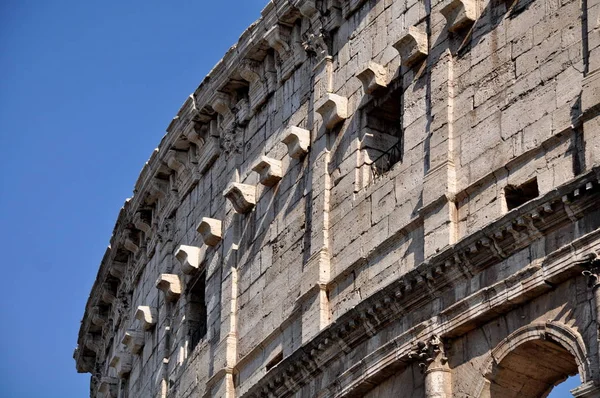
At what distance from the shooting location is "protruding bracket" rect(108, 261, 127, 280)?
41.2 m

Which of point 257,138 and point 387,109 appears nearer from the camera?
point 387,109

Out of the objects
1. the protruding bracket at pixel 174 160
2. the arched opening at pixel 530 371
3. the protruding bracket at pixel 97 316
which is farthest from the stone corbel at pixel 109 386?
the arched opening at pixel 530 371

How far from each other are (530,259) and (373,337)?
3.33 metres

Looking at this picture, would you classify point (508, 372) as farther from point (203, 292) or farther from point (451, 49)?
point (203, 292)

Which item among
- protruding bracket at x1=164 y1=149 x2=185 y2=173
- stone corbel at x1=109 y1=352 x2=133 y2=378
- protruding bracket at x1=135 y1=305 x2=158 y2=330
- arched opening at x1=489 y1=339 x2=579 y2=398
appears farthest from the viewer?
stone corbel at x1=109 y1=352 x2=133 y2=378

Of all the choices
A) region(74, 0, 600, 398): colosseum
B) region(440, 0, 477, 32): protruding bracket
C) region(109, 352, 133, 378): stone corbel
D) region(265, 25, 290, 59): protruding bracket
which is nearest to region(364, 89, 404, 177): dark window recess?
region(74, 0, 600, 398): colosseum

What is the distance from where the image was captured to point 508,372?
24266 millimetres

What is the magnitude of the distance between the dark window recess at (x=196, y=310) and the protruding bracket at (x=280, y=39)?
179 inches

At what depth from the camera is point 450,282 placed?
25297mm

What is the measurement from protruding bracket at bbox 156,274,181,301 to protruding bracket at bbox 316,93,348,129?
679 centimetres

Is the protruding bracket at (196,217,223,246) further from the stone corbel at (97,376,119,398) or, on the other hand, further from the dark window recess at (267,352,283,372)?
the stone corbel at (97,376,119,398)

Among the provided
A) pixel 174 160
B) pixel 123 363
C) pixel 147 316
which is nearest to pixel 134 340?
pixel 147 316

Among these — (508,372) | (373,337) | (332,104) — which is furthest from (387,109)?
(508,372)

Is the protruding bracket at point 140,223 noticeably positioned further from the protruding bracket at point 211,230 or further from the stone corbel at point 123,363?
the protruding bracket at point 211,230
